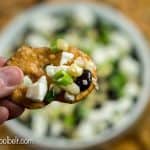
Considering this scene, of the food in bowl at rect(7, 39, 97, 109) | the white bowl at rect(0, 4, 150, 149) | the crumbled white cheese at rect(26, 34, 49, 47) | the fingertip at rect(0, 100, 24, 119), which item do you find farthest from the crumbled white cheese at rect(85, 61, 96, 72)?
the crumbled white cheese at rect(26, 34, 49, 47)

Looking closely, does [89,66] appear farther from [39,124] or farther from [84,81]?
[39,124]

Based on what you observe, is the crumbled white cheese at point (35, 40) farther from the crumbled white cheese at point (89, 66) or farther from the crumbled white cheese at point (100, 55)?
the crumbled white cheese at point (89, 66)

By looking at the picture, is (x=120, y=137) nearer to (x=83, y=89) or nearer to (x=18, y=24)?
(x=18, y=24)

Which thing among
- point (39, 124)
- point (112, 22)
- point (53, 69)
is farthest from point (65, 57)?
point (112, 22)

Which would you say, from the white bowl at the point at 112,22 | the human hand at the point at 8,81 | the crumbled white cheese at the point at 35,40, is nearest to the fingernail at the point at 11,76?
the human hand at the point at 8,81

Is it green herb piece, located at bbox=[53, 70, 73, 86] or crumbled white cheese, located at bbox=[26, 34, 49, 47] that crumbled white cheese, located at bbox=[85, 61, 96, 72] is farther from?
crumbled white cheese, located at bbox=[26, 34, 49, 47]

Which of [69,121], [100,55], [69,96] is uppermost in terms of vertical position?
[100,55]
